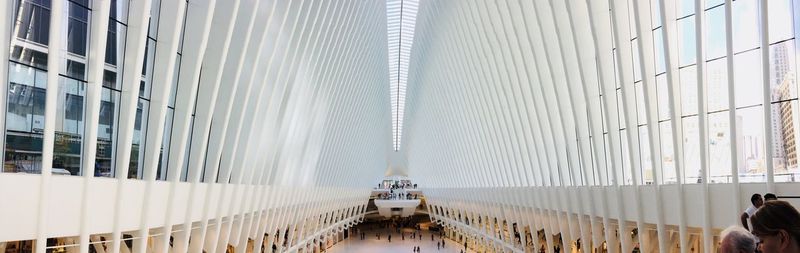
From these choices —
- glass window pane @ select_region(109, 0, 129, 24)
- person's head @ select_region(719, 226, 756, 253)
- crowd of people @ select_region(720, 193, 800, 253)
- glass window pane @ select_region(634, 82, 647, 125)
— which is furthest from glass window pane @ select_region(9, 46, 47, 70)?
glass window pane @ select_region(634, 82, 647, 125)

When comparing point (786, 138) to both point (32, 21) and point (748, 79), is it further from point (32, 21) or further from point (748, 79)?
point (32, 21)

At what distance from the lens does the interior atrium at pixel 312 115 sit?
933 centimetres

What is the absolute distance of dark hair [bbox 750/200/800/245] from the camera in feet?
8.17

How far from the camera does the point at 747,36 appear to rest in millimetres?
12117

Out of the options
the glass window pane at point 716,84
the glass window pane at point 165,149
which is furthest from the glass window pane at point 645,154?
the glass window pane at point 165,149

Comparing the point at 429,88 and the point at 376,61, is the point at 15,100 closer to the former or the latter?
the point at 376,61

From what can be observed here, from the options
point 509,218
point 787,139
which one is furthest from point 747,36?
point 509,218

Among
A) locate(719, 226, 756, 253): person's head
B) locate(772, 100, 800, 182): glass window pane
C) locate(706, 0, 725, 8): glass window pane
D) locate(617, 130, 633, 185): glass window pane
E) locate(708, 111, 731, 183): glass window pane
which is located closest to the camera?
locate(719, 226, 756, 253): person's head

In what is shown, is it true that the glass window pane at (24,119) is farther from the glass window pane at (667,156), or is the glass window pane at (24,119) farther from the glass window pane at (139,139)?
the glass window pane at (667,156)

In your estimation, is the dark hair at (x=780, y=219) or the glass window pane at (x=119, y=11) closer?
A: the dark hair at (x=780, y=219)

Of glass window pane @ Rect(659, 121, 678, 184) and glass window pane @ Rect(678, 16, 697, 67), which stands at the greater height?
glass window pane @ Rect(678, 16, 697, 67)

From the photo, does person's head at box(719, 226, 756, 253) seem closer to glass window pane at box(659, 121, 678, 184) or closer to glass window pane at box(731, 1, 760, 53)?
glass window pane at box(731, 1, 760, 53)

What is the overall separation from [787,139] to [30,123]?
12561mm

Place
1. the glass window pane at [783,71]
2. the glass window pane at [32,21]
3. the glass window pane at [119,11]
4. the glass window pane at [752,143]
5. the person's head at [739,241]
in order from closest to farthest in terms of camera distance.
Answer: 1. the person's head at [739,241]
2. the glass window pane at [32,21]
3. the glass window pane at [783,71]
4. the glass window pane at [119,11]
5. the glass window pane at [752,143]
